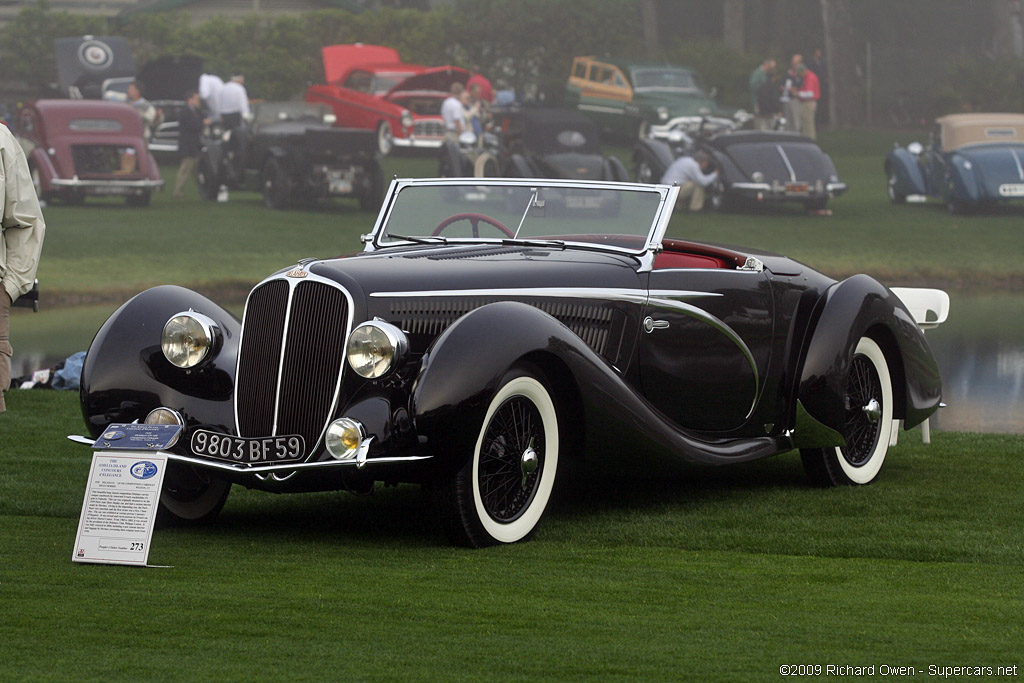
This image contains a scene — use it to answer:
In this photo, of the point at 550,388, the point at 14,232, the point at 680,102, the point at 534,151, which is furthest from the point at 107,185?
the point at 550,388

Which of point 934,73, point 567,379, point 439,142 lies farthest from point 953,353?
point 934,73

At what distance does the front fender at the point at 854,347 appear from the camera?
691 centimetres

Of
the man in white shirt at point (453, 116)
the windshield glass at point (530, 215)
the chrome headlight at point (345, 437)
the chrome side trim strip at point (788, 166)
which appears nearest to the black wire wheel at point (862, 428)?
the windshield glass at point (530, 215)

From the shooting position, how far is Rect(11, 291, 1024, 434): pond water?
10336 millimetres

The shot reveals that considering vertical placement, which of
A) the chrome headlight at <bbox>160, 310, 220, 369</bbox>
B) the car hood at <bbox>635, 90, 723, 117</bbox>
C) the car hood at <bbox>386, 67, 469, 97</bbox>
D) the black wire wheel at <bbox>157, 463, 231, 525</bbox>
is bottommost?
the car hood at <bbox>635, 90, 723, 117</bbox>

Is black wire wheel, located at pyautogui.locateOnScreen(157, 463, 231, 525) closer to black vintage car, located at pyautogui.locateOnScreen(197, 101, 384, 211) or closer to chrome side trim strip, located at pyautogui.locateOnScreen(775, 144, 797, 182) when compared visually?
black vintage car, located at pyautogui.locateOnScreen(197, 101, 384, 211)

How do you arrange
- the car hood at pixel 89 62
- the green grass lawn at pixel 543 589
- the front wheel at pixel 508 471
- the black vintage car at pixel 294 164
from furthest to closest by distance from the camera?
the car hood at pixel 89 62 → the black vintage car at pixel 294 164 → the front wheel at pixel 508 471 → the green grass lawn at pixel 543 589

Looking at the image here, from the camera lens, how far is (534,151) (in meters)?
24.9

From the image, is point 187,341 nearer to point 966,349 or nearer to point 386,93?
point 966,349

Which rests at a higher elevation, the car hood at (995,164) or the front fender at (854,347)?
the front fender at (854,347)

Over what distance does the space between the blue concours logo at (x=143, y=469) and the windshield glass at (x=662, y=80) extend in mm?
24557

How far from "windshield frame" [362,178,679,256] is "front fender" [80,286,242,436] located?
3.60 feet

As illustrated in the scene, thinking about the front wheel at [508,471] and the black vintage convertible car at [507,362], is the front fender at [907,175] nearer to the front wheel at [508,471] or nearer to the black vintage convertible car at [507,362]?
the black vintage convertible car at [507,362]

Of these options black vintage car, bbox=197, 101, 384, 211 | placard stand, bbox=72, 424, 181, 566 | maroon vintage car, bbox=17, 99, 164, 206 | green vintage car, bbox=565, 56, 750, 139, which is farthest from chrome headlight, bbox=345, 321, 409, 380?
green vintage car, bbox=565, 56, 750, 139
